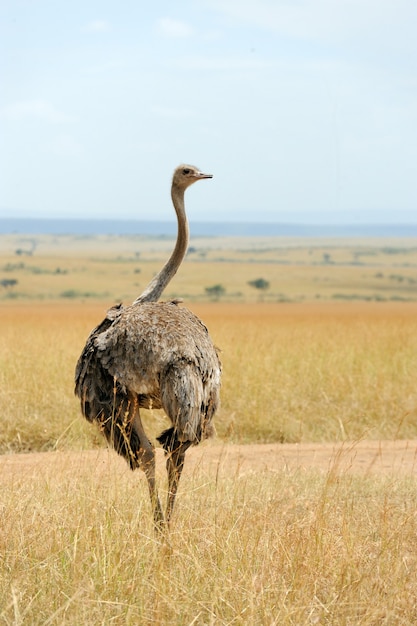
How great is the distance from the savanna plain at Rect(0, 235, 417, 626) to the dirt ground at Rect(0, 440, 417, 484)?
0.08 ft

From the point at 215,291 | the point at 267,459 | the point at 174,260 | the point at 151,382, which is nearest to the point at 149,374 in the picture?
the point at 151,382

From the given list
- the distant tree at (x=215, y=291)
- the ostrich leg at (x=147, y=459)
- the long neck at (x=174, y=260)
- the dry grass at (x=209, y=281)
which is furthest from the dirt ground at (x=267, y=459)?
the distant tree at (x=215, y=291)

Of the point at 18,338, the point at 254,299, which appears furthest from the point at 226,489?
the point at 254,299

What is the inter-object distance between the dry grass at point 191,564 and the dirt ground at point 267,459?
1.07m

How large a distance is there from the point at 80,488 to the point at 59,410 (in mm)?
3295

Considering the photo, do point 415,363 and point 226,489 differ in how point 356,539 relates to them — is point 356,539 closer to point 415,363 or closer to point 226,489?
point 226,489

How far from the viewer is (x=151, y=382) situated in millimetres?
4684

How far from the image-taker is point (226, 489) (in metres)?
5.43

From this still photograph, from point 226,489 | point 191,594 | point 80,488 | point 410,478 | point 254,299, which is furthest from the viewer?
point 254,299

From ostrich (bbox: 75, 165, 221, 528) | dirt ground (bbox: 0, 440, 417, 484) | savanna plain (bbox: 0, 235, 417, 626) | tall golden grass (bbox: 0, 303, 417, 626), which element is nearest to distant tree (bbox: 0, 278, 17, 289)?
savanna plain (bbox: 0, 235, 417, 626)

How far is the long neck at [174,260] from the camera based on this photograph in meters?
5.73

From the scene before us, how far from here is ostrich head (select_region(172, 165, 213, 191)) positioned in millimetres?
6492

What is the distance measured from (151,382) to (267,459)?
9.04 feet

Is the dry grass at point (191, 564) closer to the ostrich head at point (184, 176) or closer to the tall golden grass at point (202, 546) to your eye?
the tall golden grass at point (202, 546)
